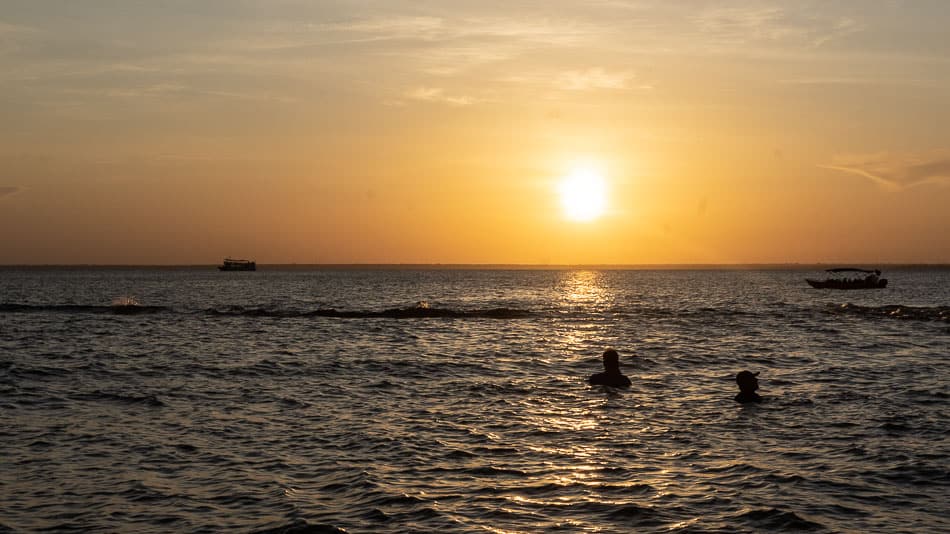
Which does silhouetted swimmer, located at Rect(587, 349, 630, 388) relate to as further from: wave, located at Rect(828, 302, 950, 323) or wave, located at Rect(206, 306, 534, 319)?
wave, located at Rect(828, 302, 950, 323)

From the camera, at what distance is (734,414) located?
2758 centimetres

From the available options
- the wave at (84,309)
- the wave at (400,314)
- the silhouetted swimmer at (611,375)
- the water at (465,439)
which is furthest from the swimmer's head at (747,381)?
the wave at (84,309)

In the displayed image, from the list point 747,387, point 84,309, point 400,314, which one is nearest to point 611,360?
point 747,387

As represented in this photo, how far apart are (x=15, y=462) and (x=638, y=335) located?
46219 mm

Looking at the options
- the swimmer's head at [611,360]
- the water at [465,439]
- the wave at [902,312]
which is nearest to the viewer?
the water at [465,439]

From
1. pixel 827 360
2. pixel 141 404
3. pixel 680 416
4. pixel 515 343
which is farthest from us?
pixel 515 343

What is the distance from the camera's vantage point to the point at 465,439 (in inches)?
928

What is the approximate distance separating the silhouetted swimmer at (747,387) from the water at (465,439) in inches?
24.9

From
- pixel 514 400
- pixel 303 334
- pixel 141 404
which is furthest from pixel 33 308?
pixel 514 400

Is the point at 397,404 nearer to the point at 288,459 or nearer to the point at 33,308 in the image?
the point at 288,459

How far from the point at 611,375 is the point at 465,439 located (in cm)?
1162

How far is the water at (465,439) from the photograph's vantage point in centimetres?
1666

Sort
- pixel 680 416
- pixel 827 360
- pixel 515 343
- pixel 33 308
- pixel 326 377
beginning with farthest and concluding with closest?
pixel 33 308
pixel 515 343
pixel 827 360
pixel 326 377
pixel 680 416

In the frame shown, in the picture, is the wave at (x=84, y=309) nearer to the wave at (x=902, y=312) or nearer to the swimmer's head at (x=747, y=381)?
the swimmer's head at (x=747, y=381)
